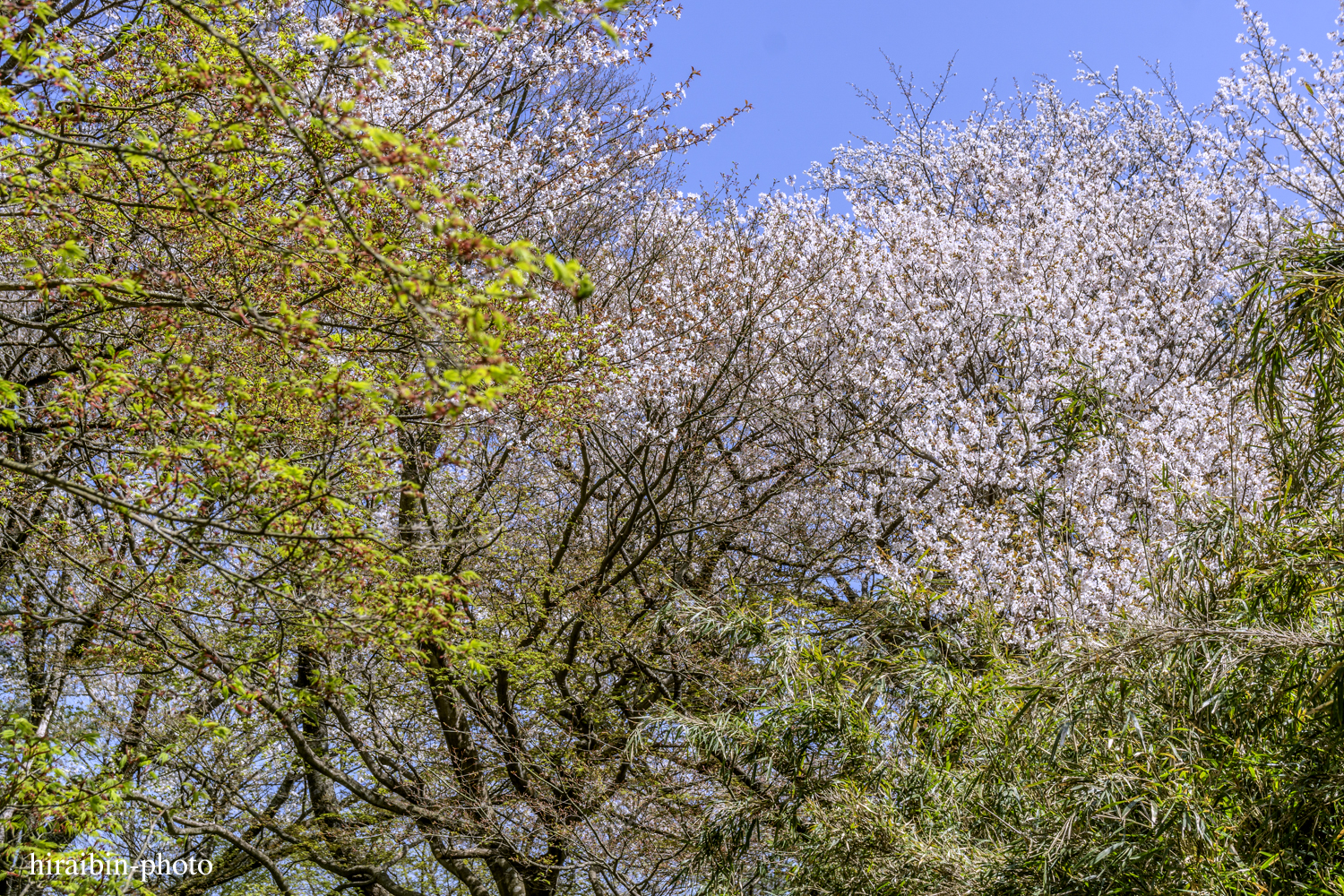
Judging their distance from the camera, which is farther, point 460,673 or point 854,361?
point 854,361

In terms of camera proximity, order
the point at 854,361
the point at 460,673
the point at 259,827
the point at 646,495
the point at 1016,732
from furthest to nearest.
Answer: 1. the point at 854,361
2. the point at 259,827
3. the point at 646,495
4. the point at 460,673
5. the point at 1016,732

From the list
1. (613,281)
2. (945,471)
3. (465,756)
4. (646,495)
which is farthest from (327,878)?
(945,471)

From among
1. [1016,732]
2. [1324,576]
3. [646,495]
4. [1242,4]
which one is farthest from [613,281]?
[1242,4]

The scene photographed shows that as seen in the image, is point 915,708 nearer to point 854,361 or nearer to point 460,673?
point 460,673

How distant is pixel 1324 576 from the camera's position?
4.02 meters

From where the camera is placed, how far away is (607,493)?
972cm

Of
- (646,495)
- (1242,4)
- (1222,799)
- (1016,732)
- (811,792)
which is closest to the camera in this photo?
(1222,799)

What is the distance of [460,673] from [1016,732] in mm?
3695

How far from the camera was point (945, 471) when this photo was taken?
8.70 meters

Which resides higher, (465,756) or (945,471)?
(945,471)

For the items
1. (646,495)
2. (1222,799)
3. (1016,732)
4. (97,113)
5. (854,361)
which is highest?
(854,361)

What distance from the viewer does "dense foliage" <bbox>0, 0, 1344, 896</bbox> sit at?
3.83 meters

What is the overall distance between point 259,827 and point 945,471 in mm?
6481

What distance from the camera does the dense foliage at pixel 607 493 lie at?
383cm
